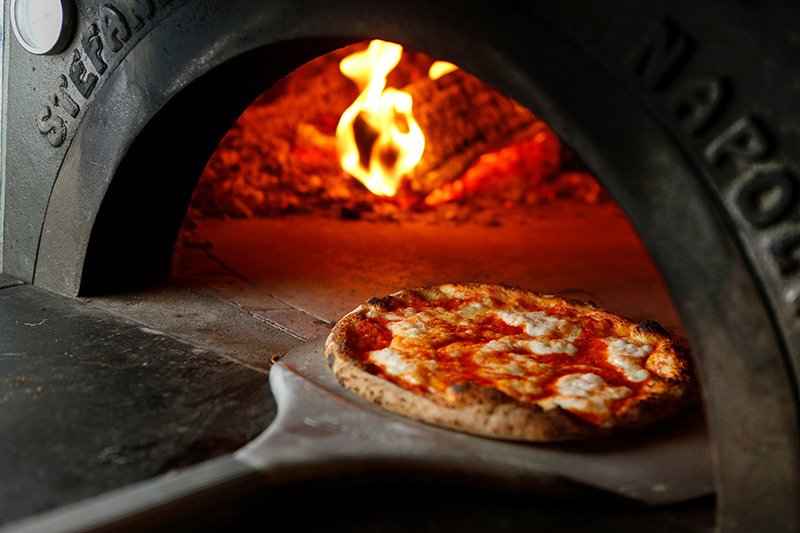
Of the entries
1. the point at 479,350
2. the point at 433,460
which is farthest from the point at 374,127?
the point at 433,460

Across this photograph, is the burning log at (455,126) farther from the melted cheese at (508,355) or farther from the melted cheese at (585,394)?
the melted cheese at (585,394)

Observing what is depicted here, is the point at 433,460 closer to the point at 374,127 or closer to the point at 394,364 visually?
the point at 394,364

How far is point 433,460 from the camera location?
1.91 m

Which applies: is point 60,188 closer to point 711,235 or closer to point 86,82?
point 86,82

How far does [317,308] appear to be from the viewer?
3.33 m

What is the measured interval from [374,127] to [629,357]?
2.61 meters

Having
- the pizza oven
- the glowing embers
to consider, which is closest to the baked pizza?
the pizza oven

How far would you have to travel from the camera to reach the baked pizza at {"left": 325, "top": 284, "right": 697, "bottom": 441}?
2025 millimetres

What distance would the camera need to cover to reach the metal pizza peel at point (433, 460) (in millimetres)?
1760

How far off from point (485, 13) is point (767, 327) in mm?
1017

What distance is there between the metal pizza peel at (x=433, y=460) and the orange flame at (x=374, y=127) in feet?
8.84

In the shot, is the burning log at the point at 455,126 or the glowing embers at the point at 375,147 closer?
the glowing embers at the point at 375,147

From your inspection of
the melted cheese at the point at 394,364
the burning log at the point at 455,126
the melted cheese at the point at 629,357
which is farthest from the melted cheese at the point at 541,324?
the burning log at the point at 455,126

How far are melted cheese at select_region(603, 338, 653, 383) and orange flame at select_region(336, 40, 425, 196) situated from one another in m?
2.41
